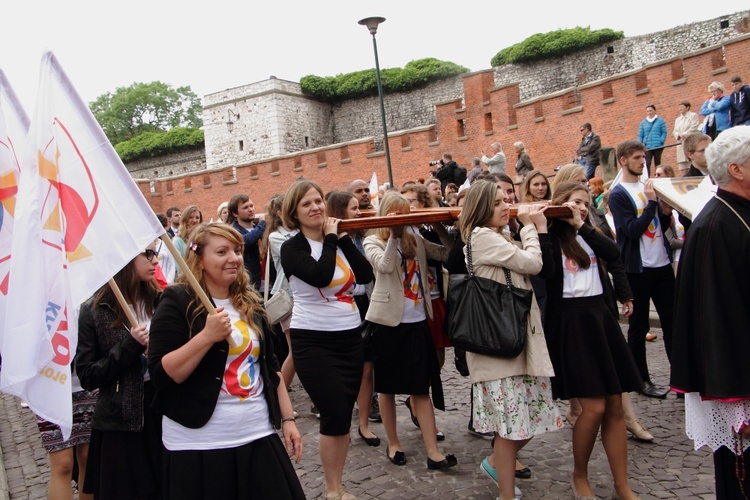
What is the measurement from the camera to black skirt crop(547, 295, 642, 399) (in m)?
4.10

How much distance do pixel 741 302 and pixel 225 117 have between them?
41019 mm

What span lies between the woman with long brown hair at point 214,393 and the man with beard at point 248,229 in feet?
13.8

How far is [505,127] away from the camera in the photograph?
73.9 ft

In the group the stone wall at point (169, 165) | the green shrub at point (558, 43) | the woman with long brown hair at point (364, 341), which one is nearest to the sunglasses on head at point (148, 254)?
the woman with long brown hair at point (364, 341)

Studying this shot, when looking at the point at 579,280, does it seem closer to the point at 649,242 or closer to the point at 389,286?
the point at 389,286

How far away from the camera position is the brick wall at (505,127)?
17.9 meters

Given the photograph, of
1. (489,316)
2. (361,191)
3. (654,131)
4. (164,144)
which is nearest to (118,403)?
(489,316)

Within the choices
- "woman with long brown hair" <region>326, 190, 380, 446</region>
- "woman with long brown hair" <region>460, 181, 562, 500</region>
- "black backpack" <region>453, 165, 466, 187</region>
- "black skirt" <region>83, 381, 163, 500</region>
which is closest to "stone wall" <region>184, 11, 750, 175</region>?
"black backpack" <region>453, 165, 466, 187</region>

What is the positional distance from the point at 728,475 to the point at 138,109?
71.4 meters

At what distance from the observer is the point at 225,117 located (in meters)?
41.8

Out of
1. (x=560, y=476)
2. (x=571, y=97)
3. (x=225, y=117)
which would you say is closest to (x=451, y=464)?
(x=560, y=476)

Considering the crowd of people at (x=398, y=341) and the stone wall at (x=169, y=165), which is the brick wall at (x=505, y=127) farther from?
the stone wall at (x=169, y=165)

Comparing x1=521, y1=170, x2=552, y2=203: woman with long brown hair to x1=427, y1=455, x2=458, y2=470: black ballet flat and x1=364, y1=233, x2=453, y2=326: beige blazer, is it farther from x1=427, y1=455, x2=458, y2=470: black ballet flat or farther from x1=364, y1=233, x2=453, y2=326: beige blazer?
x1=427, y1=455, x2=458, y2=470: black ballet flat

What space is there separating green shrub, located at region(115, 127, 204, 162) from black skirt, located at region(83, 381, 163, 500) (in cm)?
4208
